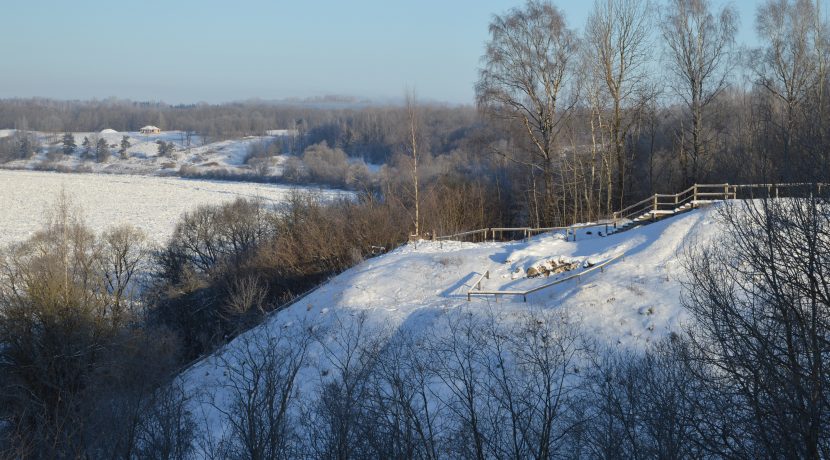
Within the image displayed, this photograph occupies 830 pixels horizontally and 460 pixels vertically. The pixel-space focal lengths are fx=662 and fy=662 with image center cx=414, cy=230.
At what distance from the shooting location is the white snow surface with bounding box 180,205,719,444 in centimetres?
1758

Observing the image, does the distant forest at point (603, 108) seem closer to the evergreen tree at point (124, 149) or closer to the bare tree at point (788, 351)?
the bare tree at point (788, 351)

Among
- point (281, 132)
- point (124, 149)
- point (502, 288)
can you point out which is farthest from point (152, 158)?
point (502, 288)

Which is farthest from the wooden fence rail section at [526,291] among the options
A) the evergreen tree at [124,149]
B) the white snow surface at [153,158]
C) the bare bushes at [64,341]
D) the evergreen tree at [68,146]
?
the evergreen tree at [68,146]

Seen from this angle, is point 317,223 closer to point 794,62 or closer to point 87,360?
point 87,360

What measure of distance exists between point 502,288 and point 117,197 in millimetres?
54017

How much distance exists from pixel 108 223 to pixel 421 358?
132 feet

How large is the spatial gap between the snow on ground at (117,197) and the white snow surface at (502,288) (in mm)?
20295

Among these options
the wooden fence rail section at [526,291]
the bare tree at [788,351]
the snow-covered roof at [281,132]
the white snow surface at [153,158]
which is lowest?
the wooden fence rail section at [526,291]

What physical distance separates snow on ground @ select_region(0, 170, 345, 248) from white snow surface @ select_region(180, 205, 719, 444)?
20.3 metres

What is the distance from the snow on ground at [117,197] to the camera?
4822 centimetres

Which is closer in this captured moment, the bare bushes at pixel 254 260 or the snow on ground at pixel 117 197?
the bare bushes at pixel 254 260

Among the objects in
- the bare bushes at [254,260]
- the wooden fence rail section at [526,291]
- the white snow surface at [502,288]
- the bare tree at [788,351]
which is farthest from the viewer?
the bare bushes at [254,260]

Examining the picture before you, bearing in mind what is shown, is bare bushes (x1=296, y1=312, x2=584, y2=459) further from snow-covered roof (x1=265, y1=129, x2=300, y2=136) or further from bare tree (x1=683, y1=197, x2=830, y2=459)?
snow-covered roof (x1=265, y1=129, x2=300, y2=136)

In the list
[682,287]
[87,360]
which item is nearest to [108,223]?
[87,360]
